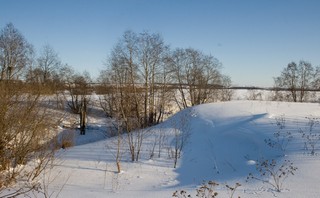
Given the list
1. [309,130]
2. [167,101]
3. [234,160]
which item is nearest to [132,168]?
[234,160]

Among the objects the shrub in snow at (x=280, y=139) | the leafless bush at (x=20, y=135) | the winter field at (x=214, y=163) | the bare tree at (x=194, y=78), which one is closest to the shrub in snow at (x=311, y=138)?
the winter field at (x=214, y=163)

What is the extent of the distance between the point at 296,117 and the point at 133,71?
15.0 metres

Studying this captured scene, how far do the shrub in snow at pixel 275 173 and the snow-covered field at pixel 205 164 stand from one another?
0.11m

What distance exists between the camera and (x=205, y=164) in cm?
952

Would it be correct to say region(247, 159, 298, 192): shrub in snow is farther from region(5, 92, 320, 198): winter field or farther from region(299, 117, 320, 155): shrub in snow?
region(299, 117, 320, 155): shrub in snow

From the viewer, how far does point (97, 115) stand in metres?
34.8

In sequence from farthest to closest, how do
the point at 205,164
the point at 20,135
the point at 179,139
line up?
1. the point at 179,139
2. the point at 205,164
3. the point at 20,135

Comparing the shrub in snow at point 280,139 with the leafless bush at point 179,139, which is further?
the leafless bush at point 179,139

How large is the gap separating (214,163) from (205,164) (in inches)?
12.4

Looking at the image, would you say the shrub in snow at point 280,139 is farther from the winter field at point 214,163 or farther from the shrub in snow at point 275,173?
the shrub in snow at point 275,173

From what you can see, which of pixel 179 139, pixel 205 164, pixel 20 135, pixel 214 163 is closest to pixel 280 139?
pixel 214 163

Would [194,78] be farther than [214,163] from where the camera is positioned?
Yes

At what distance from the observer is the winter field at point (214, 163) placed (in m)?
6.41

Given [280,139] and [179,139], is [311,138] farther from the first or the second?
[179,139]
